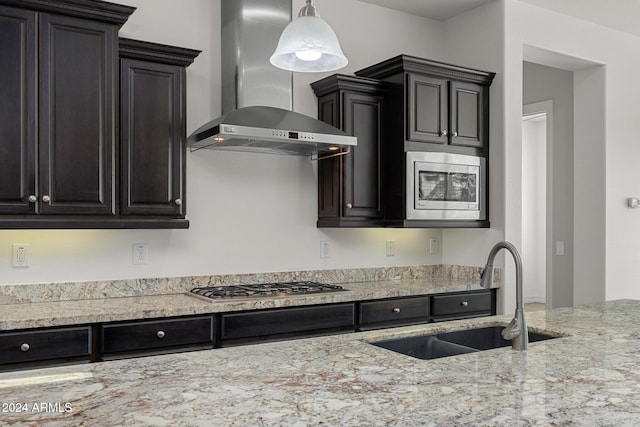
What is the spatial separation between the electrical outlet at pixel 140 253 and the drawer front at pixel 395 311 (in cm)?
131

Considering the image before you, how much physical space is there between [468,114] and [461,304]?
4.44 feet

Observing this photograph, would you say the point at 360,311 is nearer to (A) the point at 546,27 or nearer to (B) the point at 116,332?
(B) the point at 116,332

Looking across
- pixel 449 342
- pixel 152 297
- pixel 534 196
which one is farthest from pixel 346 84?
pixel 534 196

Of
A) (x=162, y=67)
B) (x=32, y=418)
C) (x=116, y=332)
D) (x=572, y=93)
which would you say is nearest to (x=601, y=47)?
(x=572, y=93)

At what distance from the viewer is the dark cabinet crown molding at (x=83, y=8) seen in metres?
2.72

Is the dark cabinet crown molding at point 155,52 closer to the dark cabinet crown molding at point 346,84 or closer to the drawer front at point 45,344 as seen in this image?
the dark cabinet crown molding at point 346,84

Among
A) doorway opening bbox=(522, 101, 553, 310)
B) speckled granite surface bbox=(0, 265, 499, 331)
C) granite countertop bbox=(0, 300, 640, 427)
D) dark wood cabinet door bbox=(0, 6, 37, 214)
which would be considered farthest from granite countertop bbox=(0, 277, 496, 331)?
doorway opening bbox=(522, 101, 553, 310)

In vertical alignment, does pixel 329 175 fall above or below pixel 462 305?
above

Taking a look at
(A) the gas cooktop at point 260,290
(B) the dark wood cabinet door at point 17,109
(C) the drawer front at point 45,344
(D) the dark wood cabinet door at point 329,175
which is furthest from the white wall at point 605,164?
(C) the drawer front at point 45,344

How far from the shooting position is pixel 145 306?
2.88m

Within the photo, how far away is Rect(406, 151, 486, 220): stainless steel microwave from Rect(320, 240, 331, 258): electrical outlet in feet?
2.02

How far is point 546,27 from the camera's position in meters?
4.46

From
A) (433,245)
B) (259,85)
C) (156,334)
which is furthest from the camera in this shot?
(433,245)

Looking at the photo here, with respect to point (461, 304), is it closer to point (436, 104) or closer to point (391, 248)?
point (391, 248)
